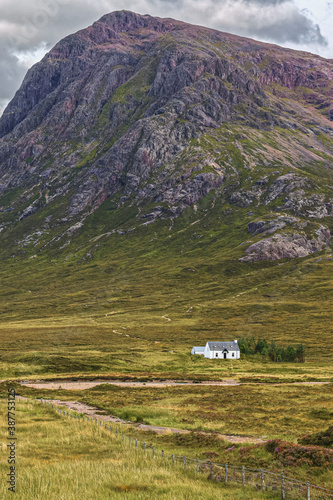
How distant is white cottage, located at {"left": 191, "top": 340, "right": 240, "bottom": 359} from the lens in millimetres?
124000

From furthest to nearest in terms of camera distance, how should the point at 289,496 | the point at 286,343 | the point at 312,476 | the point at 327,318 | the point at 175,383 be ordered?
1. the point at 327,318
2. the point at 286,343
3. the point at 175,383
4. the point at 312,476
5. the point at 289,496

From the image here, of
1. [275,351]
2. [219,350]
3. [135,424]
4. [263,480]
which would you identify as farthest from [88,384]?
[275,351]

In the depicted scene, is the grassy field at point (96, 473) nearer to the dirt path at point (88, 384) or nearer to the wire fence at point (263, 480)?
the wire fence at point (263, 480)

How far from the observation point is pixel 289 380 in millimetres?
82688

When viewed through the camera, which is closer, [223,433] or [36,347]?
[223,433]

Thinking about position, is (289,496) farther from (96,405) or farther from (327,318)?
(327,318)

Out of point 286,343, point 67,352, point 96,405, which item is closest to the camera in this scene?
point 96,405

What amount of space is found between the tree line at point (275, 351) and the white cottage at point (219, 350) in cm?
823

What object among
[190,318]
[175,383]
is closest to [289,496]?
[175,383]

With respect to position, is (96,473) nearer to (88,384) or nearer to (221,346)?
(88,384)

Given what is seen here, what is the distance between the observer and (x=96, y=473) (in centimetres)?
2105

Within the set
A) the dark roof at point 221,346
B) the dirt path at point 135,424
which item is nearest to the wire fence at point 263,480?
the dirt path at point 135,424

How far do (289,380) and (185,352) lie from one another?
49044 mm

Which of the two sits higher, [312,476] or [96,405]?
[312,476]
